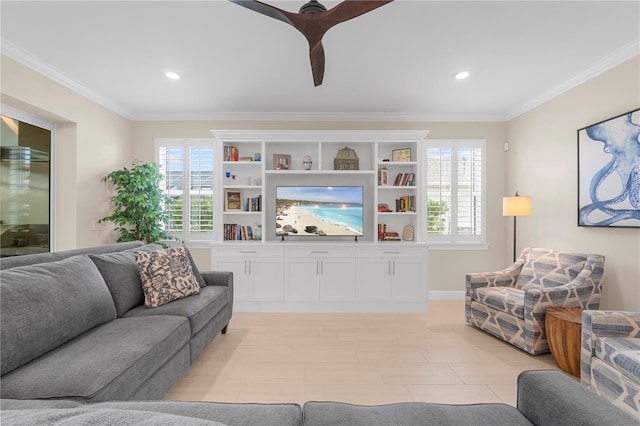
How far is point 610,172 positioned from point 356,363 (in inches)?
118

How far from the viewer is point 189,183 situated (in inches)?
186

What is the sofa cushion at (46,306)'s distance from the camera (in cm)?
149

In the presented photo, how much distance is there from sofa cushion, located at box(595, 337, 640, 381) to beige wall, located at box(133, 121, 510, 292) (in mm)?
2598

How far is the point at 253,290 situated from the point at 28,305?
→ 2684 millimetres

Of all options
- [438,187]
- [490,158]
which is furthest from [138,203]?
[490,158]

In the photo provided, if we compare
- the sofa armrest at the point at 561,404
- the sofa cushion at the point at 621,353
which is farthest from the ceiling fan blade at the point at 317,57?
the sofa cushion at the point at 621,353

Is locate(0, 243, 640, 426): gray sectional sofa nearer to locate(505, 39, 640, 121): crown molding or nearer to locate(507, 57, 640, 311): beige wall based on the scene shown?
locate(507, 57, 640, 311): beige wall

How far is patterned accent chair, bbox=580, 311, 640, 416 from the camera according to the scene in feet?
5.87

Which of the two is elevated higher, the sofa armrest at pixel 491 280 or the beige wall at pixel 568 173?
the beige wall at pixel 568 173

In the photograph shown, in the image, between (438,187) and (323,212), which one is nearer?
(323,212)

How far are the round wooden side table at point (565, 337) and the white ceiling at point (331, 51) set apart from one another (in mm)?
2372

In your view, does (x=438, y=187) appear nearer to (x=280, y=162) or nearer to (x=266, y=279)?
(x=280, y=162)

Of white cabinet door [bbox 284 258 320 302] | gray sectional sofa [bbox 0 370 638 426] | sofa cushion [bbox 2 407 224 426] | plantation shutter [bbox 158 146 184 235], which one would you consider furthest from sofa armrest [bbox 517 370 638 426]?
plantation shutter [bbox 158 146 184 235]

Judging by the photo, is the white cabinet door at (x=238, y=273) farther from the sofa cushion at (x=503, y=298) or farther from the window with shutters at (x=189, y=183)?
the sofa cushion at (x=503, y=298)
